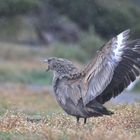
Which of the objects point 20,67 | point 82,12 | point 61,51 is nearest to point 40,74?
point 20,67

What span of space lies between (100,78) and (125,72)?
47 centimetres

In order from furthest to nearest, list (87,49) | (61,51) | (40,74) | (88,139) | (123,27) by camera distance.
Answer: (123,27) < (87,49) < (61,51) < (40,74) < (88,139)

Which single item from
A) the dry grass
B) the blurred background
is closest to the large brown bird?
the dry grass

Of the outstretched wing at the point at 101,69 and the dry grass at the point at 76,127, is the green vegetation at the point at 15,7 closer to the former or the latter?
the dry grass at the point at 76,127

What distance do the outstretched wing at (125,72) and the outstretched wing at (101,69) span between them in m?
0.15

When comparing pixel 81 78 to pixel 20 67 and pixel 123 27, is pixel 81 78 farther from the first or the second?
pixel 123 27

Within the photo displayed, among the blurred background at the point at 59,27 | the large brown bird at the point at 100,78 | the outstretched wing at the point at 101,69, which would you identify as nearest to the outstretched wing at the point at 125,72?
the large brown bird at the point at 100,78

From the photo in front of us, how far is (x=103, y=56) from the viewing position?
1095 cm

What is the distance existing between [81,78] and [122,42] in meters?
0.81

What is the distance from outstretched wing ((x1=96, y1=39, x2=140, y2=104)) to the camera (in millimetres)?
11203

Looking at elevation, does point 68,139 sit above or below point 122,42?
below

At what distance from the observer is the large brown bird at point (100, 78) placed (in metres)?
11.0

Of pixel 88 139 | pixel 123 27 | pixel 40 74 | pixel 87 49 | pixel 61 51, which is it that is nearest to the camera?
pixel 88 139

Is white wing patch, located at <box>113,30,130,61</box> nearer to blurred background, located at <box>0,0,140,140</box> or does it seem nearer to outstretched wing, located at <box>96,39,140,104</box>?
outstretched wing, located at <box>96,39,140,104</box>
